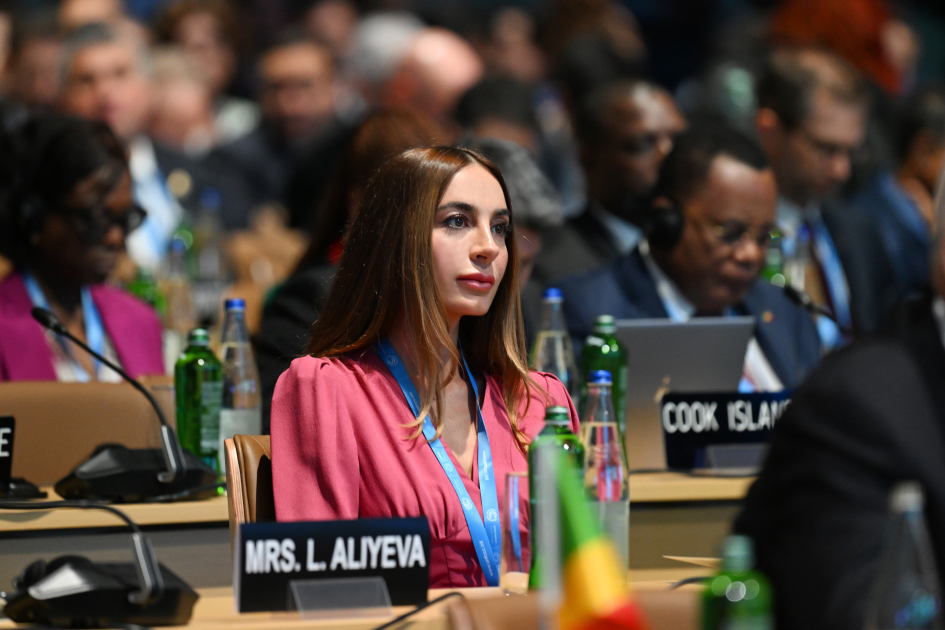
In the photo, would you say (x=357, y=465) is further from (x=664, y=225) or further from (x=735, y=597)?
(x=664, y=225)

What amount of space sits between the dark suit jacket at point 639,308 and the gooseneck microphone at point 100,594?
2.08 metres

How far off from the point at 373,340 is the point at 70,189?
1.54 metres

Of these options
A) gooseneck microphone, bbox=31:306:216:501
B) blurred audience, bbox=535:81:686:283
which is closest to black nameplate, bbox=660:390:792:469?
gooseneck microphone, bbox=31:306:216:501

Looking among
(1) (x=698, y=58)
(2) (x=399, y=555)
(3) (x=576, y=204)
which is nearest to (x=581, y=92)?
(3) (x=576, y=204)

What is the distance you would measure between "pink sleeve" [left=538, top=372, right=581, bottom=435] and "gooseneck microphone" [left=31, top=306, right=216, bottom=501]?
2.46 feet

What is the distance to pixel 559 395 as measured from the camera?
2.53 metres

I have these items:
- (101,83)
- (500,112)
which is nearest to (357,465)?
(500,112)

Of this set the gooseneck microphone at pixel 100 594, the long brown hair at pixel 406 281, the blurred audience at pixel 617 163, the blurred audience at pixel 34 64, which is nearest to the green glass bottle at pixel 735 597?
the gooseneck microphone at pixel 100 594

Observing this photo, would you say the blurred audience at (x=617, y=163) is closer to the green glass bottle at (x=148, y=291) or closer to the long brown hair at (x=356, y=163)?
the long brown hair at (x=356, y=163)

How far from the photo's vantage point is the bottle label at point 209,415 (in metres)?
3.06

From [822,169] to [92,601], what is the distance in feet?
13.7

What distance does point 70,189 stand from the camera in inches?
140

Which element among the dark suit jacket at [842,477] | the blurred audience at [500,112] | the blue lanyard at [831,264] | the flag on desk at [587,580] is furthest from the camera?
the blurred audience at [500,112]

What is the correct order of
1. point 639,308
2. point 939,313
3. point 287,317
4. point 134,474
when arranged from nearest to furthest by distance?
1. point 939,313
2. point 134,474
3. point 287,317
4. point 639,308
